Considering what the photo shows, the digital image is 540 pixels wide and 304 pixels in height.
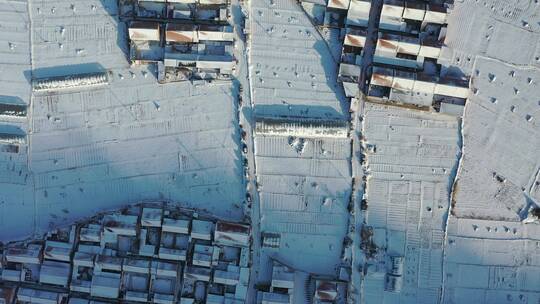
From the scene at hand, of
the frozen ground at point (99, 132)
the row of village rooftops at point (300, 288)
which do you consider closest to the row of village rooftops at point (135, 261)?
the frozen ground at point (99, 132)

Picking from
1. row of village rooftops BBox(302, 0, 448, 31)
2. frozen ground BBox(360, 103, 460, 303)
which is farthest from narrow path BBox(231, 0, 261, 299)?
frozen ground BBox(360, 103, 460, 303)

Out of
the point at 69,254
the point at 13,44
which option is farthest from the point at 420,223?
the point at 13,44

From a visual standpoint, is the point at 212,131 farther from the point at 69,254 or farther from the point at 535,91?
the point at 535,91

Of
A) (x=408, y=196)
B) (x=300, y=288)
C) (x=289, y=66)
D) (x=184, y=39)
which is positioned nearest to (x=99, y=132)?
(x=184, y=39)

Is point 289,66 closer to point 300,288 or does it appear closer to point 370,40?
point 370,40

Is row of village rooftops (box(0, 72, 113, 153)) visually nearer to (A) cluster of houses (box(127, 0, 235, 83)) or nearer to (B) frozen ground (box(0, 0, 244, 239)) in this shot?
(B) frozen ground (box(0, 0, 244, 239))

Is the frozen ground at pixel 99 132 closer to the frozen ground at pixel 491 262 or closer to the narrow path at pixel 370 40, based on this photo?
the narrow path at pixel 370 40

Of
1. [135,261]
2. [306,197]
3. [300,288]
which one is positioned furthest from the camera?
[306,197]
